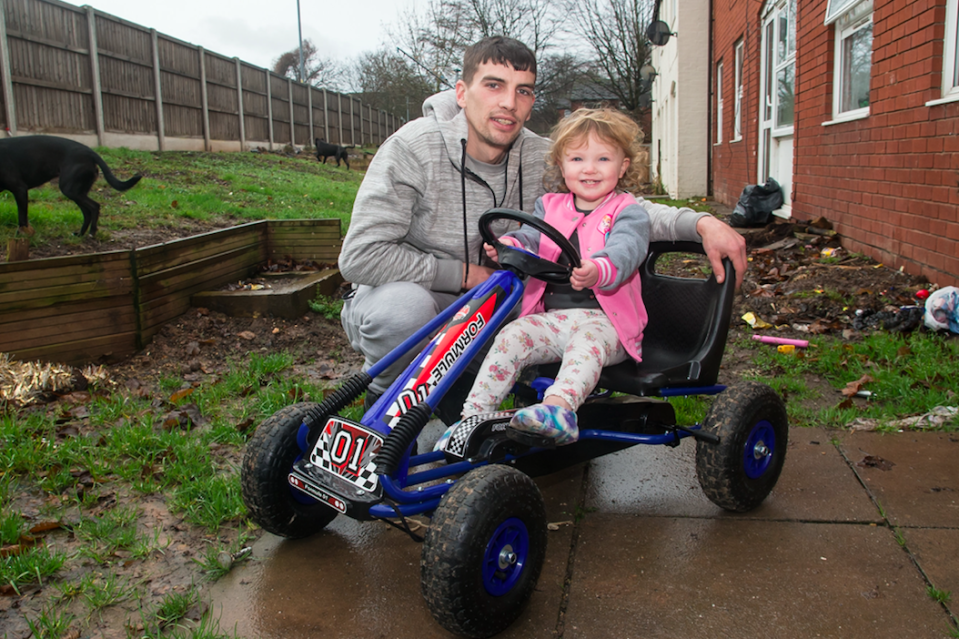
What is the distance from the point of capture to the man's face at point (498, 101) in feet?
9.53

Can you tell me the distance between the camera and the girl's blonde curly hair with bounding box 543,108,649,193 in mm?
2814

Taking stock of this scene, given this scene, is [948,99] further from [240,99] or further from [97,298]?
[240,99]

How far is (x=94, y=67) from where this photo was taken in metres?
13.1

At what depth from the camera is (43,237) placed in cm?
585

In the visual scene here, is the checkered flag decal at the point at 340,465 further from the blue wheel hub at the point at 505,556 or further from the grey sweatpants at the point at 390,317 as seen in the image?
the grey sweatpants at the point at 390,317

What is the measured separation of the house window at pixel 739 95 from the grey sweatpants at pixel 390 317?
33.1 feet

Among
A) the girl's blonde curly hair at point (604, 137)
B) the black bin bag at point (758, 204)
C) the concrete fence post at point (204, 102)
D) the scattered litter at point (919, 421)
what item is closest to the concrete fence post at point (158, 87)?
the concrete fence post at point (204, 102)

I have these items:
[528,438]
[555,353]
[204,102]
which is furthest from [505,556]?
[204,102]

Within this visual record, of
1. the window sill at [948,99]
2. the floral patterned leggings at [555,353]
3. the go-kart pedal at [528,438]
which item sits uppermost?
the window sill at [948,99]

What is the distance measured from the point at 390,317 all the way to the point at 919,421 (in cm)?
238

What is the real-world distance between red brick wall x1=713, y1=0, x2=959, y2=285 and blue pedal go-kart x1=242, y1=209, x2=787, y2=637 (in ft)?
9.67

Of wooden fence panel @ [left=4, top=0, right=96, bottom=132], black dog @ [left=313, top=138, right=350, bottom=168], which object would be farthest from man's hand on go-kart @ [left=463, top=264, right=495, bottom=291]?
black dog @ [left=313, top=138, right=350, bottom=168]

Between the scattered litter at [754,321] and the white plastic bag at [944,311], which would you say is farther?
the scattered litter at [754,321]

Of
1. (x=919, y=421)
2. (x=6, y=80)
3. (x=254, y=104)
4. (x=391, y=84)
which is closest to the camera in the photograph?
(x=919, y=421)
